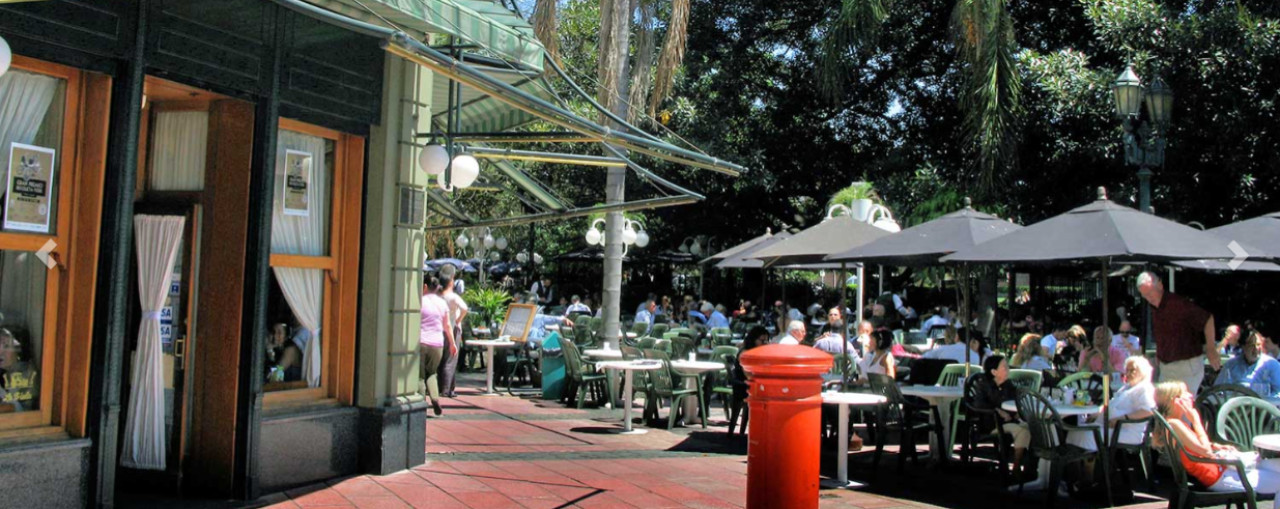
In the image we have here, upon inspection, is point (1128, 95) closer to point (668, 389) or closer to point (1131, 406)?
point (1131, 406)

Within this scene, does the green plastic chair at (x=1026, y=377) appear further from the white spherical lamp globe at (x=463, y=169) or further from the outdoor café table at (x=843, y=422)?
the white spherical lamp globe at (x=463, y=169)

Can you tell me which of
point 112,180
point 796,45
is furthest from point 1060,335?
point 796,45

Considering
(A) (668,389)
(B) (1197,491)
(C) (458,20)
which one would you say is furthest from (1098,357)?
(C) (458,20)

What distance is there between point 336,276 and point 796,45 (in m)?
21.6

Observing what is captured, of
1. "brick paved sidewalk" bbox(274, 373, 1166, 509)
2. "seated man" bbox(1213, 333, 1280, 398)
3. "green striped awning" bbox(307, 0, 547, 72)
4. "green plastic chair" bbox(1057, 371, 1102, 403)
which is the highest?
"green striped awning" bbox(307, 0, 547, 72)

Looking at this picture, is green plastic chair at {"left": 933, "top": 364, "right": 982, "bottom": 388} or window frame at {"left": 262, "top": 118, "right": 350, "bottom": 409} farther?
green plastic chair at {"left": 933, "top": 364, "right": 982, "bottom": 388}

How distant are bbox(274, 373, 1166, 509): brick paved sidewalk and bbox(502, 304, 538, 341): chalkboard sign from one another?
3187 millimetres

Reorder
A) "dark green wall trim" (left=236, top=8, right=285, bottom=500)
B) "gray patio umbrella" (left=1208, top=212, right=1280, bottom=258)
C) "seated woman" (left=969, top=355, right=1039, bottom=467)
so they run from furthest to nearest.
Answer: "gray patio umbrella" (left=1208, top=212, right=1280, bottom=258) → "seated woman" (left=969, top=355, right=1039, bottom=467) → "dark green wall trim" (left=236, top=8, right=285, bottom=500)

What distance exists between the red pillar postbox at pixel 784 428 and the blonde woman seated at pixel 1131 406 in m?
3.92

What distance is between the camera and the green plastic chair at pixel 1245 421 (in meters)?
6.95

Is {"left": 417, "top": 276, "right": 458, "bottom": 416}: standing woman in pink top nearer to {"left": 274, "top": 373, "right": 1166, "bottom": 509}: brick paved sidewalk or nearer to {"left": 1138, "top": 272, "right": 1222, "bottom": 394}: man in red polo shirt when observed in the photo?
{"left": 274, "top": 373, "right": 1166, "bottom": 509}: brick paved sidewalk

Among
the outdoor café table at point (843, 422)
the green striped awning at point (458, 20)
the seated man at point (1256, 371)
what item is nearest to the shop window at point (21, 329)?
the green striped awning at point (458, 20)

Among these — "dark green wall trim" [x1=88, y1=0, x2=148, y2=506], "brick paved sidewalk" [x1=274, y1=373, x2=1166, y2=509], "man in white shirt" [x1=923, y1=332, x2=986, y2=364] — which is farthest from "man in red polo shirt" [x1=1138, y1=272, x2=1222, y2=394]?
"dark green wall trim" [x1=88, y1=0, x2=148, y2=506]

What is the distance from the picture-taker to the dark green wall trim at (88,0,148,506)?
599 centimetres
